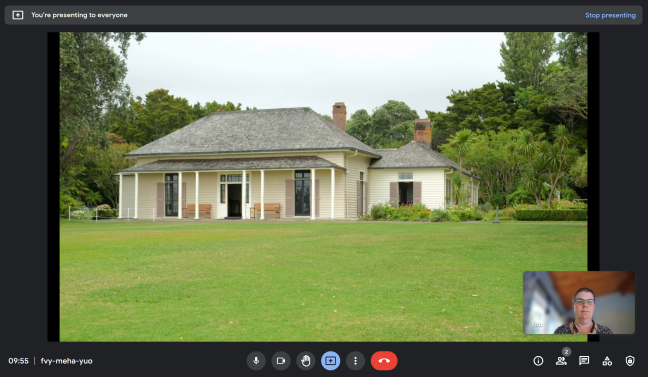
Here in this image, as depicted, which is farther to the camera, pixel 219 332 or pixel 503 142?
pixel 503 142

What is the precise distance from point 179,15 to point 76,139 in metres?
22.5

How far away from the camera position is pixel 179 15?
261cm

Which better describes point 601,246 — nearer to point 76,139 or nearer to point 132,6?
point 132,6

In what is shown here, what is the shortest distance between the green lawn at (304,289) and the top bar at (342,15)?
2.55 meters

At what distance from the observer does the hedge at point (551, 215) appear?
2175cm

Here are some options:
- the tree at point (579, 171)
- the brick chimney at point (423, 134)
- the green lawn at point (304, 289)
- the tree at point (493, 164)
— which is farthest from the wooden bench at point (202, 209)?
the tree at point (579, 171)

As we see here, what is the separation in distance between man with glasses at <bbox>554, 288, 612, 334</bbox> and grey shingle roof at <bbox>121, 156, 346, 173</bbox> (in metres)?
23.4

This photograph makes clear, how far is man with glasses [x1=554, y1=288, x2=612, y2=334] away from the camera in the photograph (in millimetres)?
2234

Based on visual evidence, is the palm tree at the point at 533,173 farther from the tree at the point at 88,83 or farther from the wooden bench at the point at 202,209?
the tree at the point at 88,83

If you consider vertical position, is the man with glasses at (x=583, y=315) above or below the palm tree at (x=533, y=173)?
below
